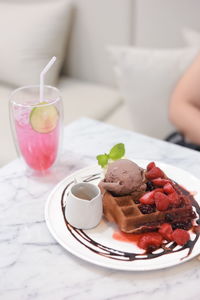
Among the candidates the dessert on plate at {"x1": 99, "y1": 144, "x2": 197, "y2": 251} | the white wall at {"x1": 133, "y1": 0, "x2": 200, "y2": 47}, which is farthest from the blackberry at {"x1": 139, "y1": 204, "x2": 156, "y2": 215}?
the white wall at {"x1": 133, "y1": 0, "x2": 200, "y2": 47}

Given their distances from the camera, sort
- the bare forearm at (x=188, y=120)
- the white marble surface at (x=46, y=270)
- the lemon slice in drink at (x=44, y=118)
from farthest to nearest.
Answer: the bare forearm at (x=188, y=120) → the lemon slice in drink at (x=44, y=118) → the white marble surface at (x=46, y=270)

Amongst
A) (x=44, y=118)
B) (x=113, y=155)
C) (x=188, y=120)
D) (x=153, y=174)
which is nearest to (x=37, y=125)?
(x=44, y=118)

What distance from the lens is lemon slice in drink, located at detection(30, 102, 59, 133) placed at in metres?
1.15

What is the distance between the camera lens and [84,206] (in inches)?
36.7

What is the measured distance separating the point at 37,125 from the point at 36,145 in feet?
0.23

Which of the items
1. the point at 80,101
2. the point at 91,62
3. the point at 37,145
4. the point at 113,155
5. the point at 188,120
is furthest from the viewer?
the point at 91,62

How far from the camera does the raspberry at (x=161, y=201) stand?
938 mm

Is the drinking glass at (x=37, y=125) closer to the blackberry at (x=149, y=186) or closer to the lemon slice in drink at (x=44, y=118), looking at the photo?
the lemon slice in drink at (x=44, y=118)

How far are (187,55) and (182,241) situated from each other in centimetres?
121

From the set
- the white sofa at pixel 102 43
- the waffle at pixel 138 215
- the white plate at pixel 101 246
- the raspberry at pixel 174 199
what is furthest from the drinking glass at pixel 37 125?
the white sofa at pixel 102 43

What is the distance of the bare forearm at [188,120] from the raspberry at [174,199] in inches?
29.2

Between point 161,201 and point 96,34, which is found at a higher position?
point 161,201

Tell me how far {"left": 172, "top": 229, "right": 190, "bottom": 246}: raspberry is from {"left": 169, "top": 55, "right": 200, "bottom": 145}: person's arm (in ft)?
2.66

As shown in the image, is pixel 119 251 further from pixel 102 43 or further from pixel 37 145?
pixel 102 43
